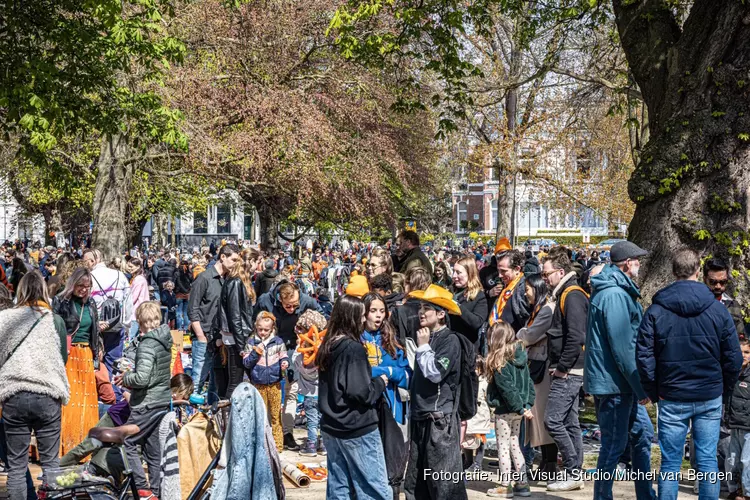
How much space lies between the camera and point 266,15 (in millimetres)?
25484

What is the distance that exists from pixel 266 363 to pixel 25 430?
2944 millimetres

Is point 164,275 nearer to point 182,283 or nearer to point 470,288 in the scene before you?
point 182,283

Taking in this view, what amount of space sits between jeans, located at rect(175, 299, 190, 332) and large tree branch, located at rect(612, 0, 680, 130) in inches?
546

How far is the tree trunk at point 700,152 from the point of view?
9.12 m

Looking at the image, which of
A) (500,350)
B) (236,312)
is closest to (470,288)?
(500,350)

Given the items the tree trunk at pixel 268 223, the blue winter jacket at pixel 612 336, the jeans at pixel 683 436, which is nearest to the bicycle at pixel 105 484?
the blue winter jacket at pixel 612 336

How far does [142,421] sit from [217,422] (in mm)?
1307

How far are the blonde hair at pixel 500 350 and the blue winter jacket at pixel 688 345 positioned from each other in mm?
1700

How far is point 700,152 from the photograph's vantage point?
9.27 m

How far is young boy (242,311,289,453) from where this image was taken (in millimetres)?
8969

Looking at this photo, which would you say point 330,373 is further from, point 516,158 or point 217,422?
point 516,158

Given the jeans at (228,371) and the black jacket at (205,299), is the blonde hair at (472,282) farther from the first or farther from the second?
the black jacket at (205,299)

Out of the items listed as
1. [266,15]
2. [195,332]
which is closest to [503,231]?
[266,15]

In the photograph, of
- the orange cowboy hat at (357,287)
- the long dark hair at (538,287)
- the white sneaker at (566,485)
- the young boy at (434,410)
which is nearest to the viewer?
the young boy at (434,410)
